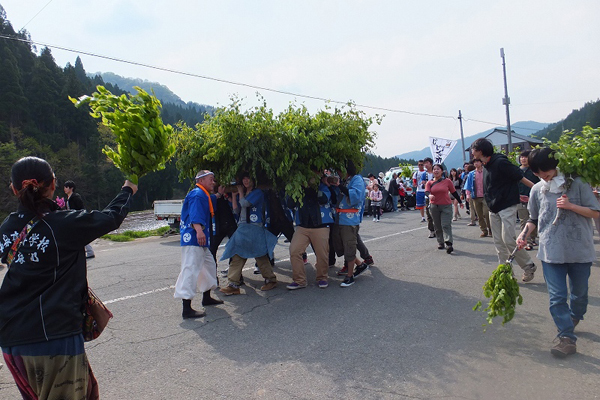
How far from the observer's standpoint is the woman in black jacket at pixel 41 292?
2.34 metres

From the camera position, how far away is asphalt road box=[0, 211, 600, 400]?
354cm

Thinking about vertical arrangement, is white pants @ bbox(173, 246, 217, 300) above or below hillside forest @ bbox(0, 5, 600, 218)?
below

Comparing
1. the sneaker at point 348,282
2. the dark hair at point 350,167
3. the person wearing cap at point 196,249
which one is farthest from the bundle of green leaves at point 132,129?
the sneaker at point 348,282

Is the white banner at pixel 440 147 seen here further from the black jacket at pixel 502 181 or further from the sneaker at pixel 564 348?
the sneaker at pixel 564 348

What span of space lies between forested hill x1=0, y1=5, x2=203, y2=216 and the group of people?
43549 mm

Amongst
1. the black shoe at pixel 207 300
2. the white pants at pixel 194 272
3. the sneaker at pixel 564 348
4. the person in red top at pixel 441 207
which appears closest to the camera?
the sneaker at pixel 564 348

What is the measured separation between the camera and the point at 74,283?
8.17 feet

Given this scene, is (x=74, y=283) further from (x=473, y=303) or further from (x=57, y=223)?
(x=473, y=303)

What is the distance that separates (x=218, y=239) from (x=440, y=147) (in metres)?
17.8

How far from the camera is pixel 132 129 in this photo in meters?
2.78

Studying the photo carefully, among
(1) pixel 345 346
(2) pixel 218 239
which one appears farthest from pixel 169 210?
(1) pixel 345 346

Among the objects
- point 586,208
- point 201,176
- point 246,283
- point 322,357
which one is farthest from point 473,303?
point 201,176

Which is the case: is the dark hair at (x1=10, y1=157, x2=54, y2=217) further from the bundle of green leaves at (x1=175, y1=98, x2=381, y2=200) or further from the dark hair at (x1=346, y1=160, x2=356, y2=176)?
the dark hair at (x1=346, y1=160, x2=356, y2=176)

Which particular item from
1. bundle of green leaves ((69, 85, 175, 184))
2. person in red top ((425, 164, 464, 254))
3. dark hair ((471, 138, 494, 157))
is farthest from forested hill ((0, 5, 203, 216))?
bundle of green leaves ((69, 85, 175, 184))
